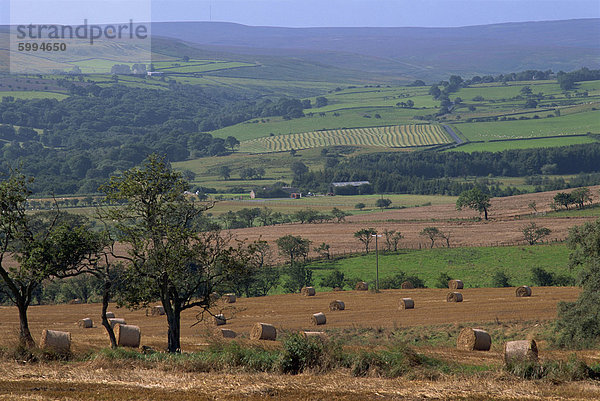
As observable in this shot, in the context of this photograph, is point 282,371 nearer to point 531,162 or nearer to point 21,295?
point 21,295

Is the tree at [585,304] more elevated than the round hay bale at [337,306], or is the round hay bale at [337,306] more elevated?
the tree at [585,304]

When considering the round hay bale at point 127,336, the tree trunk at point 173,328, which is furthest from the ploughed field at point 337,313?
the tree trunk at point 173,328

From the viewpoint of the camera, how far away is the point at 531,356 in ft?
76.5

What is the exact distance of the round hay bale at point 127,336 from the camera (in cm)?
3253

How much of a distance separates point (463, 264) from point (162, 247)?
5898 centimetres

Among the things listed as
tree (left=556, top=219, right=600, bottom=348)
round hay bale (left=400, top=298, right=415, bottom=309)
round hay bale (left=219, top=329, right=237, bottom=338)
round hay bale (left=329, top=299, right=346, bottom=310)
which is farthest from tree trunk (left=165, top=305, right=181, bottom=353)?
round hay bale (left=400, top=298, right=415, bottom=309)

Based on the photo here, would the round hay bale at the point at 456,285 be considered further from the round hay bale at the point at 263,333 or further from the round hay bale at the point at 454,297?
the round hay bale at the point at 263,333

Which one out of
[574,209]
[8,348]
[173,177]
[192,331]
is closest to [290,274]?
[192,331]

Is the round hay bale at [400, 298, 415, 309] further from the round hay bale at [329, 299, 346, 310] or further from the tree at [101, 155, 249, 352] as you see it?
the tree at [101, 155, 249, 352]

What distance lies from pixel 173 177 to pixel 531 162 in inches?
7126

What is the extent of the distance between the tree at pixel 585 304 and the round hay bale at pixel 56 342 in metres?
23.1

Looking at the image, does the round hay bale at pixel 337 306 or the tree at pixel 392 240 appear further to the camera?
the tree at pixel 392 240

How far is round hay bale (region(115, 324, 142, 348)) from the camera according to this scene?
3253 centimetres

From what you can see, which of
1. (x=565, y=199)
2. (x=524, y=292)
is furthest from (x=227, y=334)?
(x=565, y=199)
